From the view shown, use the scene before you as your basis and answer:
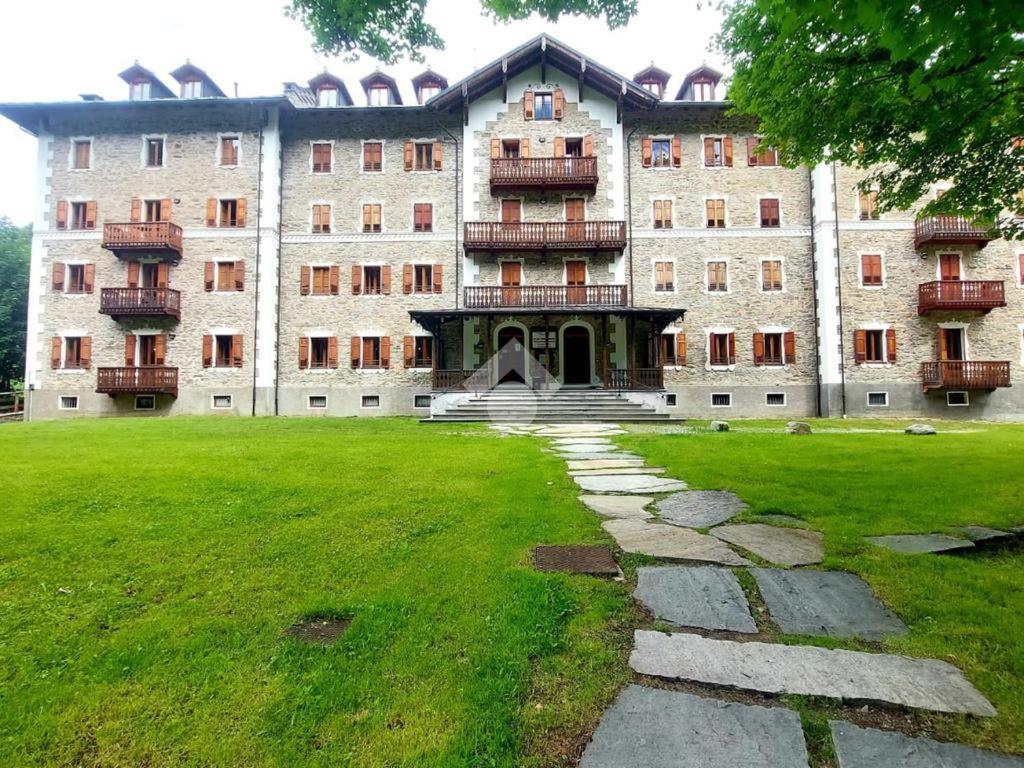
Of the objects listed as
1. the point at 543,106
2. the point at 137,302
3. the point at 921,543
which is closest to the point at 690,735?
the point at 921,543

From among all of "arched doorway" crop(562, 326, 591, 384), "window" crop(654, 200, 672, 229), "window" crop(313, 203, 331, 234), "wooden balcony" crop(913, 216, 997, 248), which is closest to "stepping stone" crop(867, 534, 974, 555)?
"arched doorway" crop(562, 326, 591, 384)

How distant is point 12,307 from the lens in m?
26.8

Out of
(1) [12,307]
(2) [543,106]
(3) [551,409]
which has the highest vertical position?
(2) [543,106]

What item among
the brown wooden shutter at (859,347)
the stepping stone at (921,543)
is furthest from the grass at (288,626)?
the brown wooden shutter at (859,347)

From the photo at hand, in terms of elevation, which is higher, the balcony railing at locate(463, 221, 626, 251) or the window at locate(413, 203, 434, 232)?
the window at locate(413, 203, 434, 232)

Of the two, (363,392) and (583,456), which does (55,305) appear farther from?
(583,456)

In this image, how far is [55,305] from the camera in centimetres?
2103

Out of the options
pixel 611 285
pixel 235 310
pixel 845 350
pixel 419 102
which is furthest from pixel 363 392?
pixel 845 350

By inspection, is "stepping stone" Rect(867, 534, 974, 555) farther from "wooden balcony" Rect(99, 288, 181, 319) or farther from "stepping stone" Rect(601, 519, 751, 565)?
"wooden balcony" Rect(99, 288, 181, 319)

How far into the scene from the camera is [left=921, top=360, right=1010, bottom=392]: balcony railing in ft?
63.8

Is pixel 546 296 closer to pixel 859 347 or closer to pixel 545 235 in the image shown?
pixel 545 235

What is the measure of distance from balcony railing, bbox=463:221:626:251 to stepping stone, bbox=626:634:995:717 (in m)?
19.5

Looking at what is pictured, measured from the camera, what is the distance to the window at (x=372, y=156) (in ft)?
71.5

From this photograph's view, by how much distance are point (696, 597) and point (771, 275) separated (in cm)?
2162
